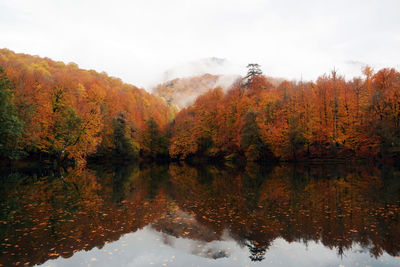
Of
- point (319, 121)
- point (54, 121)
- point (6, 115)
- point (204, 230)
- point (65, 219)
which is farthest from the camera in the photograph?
point (319, 121)

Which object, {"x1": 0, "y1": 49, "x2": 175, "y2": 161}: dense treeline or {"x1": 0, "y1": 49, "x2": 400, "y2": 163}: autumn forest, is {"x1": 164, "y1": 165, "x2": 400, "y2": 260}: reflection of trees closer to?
{"x1": 0, "y1": 49, "x2": 175, "y2": 161}: dense treeline

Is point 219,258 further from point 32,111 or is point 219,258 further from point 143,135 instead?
point 143,135

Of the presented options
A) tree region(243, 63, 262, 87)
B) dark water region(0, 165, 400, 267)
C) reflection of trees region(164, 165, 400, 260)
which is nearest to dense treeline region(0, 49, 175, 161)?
dark water region(0, 165, 400, 267)

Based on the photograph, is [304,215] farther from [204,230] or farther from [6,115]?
[6,115]

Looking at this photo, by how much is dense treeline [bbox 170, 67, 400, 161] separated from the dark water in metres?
29.4

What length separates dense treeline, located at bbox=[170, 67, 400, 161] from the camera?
1687 inches

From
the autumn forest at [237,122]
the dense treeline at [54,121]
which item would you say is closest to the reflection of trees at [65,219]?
the dense treeline at [54,121]

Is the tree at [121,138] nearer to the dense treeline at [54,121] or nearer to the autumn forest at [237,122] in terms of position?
the dense treeline at [54,121]

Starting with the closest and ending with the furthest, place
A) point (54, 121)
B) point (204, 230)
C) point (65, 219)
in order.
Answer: point (204, 230), point (65, 219), point (54, 121)

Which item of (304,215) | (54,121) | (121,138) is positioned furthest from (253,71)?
(304,215)

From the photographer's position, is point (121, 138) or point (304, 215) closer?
point (304, 215)

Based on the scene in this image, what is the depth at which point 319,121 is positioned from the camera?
162ft

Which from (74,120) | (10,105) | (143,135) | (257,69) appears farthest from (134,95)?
(10,105)

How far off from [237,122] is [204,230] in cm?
4530
